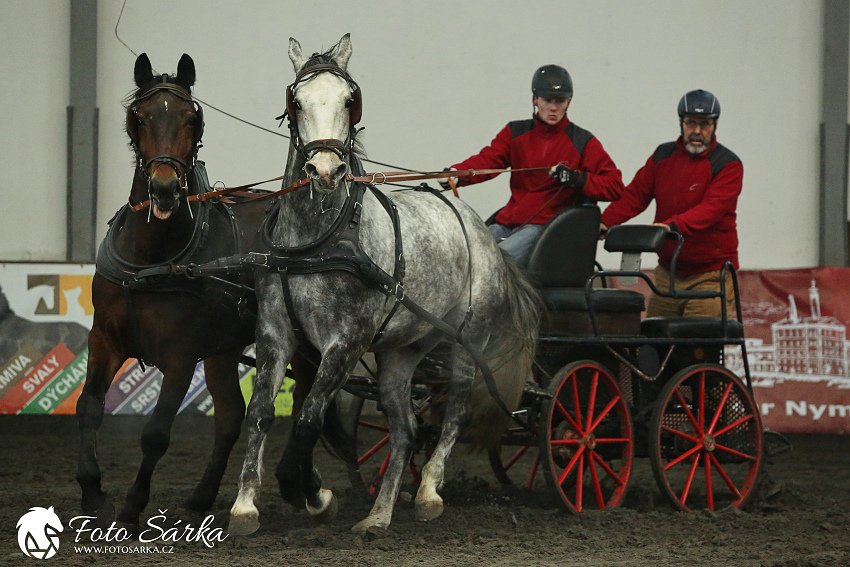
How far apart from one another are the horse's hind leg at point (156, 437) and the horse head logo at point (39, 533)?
0.28 meters

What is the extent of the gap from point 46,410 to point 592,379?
4.37m

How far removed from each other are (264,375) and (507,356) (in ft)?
4.32

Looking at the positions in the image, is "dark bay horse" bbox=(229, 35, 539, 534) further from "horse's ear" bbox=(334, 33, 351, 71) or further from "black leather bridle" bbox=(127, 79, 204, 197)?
"black leather bridle" bbox=(127, 79, 204, 197)

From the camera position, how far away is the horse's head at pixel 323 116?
374 centimetres

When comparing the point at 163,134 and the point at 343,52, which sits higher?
the point at 343,52

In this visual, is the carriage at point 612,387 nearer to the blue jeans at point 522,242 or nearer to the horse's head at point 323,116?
the blue jeans at point 522,242

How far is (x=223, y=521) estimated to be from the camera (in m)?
4.49

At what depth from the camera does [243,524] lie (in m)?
3.97

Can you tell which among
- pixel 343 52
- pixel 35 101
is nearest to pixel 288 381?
pixel 35 101

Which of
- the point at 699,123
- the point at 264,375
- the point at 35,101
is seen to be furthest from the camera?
the point at 35,101

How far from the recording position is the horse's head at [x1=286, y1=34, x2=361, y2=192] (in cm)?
374

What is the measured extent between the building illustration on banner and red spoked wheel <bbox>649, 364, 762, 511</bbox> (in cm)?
252

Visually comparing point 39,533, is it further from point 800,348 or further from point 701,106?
point 800,348

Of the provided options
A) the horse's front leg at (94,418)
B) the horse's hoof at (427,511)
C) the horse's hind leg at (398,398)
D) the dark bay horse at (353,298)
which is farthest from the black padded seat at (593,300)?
the horse's front leg at (94,418)
